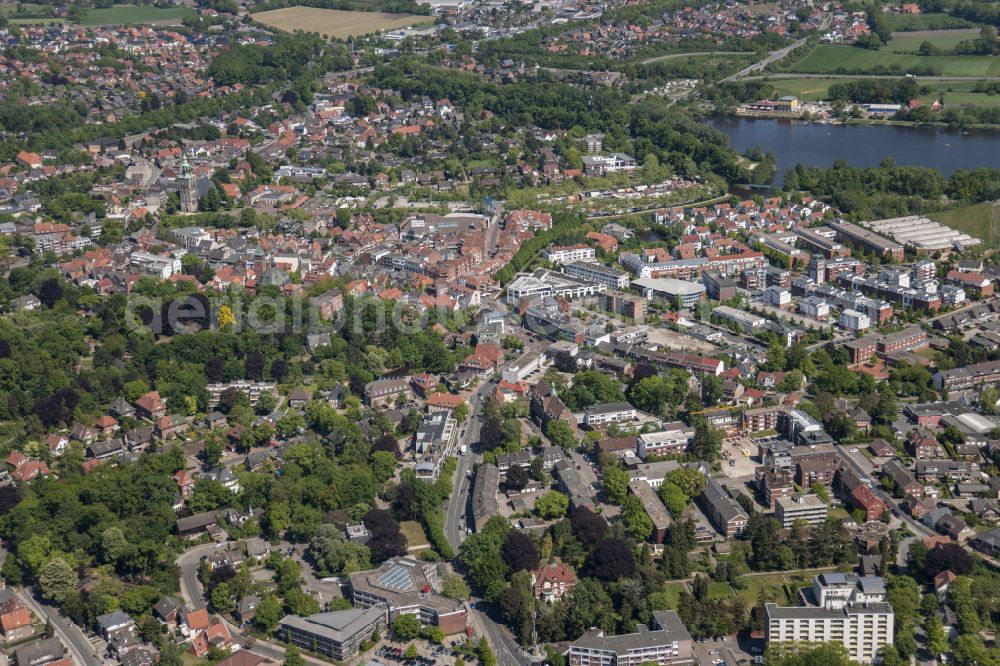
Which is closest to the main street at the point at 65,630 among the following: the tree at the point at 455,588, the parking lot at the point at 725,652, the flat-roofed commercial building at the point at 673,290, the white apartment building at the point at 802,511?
the tree at the point at 455,588

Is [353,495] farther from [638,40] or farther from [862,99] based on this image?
[638,40]

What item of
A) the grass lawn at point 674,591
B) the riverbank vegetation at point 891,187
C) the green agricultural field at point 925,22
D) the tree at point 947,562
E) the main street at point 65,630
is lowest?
the main street at point 65,630

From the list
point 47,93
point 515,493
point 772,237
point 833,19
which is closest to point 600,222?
point 772,237

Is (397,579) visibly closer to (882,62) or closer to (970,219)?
(970,219)

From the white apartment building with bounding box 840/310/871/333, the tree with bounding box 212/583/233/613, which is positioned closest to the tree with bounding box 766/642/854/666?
the tree with bounding box 212/583/233/613

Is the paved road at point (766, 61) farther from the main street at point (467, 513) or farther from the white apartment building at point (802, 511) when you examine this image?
the white apartment building at point (802, 511)

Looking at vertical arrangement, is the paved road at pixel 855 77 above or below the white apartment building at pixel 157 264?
above

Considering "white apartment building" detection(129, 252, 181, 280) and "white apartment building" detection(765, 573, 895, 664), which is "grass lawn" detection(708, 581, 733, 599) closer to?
"white apartment building" detection(765, 573, 895, 664)
